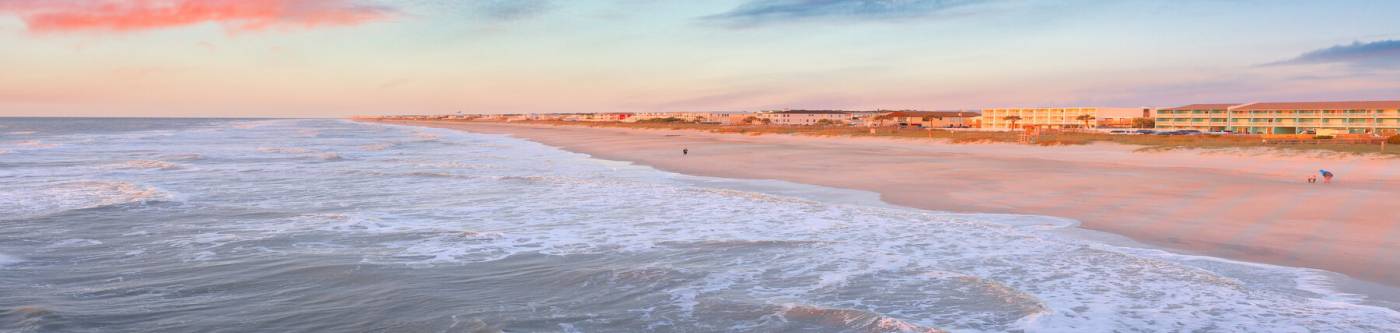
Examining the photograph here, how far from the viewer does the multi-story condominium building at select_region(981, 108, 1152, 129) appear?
103 meters

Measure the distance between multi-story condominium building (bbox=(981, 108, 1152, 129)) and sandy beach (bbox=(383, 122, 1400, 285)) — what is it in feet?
246

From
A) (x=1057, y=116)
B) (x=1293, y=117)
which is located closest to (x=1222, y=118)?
(x=1293, y=117)

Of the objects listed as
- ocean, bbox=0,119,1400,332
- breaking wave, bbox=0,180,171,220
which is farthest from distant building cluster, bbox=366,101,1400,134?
breaking wave, bbox=0,180,171,220

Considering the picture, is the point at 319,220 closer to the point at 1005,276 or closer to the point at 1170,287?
the point at 1005,276

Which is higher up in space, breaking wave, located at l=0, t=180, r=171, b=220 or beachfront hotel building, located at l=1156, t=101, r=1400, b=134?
beachfront hotel building, located at l=1156, t=101, r=1400, b=134

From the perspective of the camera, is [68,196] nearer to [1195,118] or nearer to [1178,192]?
[1178,192]

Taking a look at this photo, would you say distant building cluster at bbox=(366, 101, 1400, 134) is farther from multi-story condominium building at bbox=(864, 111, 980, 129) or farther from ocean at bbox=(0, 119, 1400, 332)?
ocean at bbox=(0, 119, 1400, 332)

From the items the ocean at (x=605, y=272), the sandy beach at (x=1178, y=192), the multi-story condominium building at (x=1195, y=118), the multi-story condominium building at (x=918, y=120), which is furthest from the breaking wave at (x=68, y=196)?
the multi-story condominium building at (x=918, y=120)

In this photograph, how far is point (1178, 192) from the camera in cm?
1686

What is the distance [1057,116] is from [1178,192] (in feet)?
326

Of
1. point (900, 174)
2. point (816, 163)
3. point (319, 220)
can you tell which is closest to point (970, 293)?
point (319, 220)

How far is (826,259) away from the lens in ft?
31.3

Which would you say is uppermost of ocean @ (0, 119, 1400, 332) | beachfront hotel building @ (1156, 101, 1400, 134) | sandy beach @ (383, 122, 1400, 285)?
beachfront hotel building @ (1156, 101, 1400, 134)

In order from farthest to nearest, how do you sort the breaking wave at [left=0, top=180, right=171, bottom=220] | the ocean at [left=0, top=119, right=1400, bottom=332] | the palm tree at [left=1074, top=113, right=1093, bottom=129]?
the palm tree at [left=1074, top=113, right=1093, bottom=129]
the breaking wave at [left=0, top=180, right=171, bottom=220]
the ocean at [left=0, top=119, right=1400, bottom=332]
